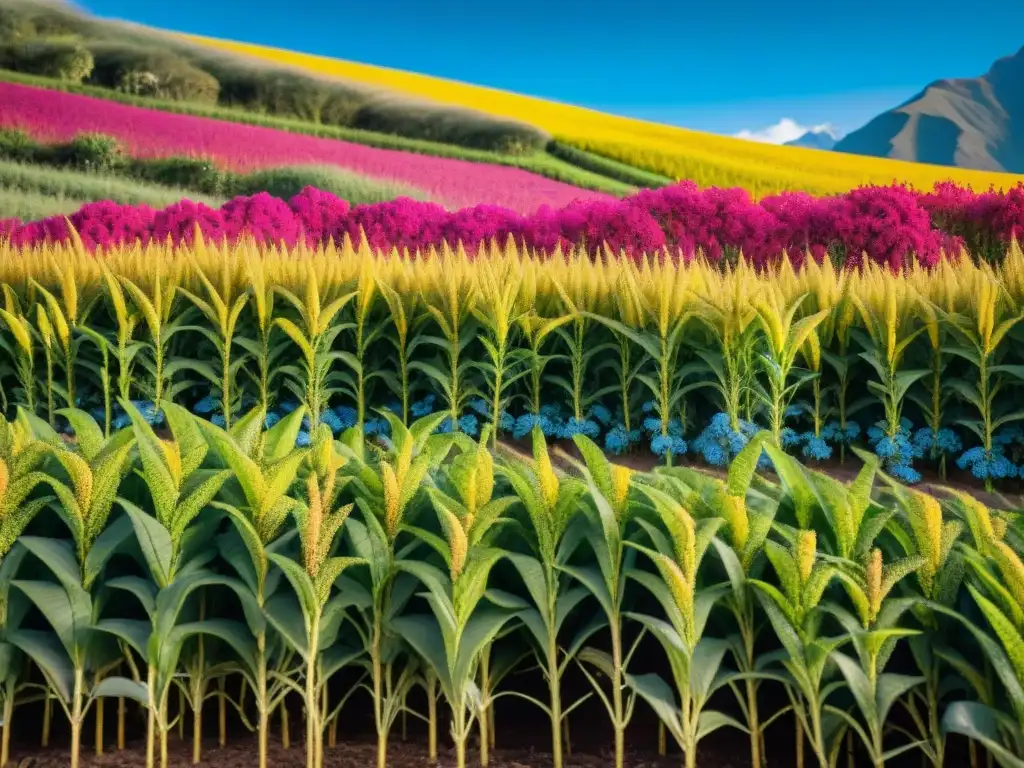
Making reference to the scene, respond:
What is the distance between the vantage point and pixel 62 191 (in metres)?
9.73

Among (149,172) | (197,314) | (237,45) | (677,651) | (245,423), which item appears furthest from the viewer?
(237,45)

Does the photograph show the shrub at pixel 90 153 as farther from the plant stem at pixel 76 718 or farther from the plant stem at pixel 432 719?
the plant stem at pixel 432 719

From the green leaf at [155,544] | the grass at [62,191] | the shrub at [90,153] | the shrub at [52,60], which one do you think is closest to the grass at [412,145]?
the shrub at [52,60]

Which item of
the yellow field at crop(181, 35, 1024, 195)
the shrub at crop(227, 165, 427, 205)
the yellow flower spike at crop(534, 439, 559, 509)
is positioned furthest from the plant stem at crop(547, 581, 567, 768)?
the yellow field at crop(181, 35, 1024, 195)

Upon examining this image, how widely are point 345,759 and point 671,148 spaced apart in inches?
632

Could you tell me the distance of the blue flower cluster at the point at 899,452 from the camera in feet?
9.95

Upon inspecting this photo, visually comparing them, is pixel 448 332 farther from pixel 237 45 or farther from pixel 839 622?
pixel 237 45

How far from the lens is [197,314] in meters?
3.63

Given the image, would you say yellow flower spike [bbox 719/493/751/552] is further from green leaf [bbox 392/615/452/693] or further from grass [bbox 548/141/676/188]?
grass [bbox 548/141/676/188]

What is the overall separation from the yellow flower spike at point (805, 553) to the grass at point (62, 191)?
9.41 m

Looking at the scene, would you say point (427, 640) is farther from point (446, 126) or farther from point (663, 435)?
point (446, 126)

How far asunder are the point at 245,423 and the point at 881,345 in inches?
91.0

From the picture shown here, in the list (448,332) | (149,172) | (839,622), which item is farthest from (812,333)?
(149,172)

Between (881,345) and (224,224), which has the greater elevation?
(224,224)
